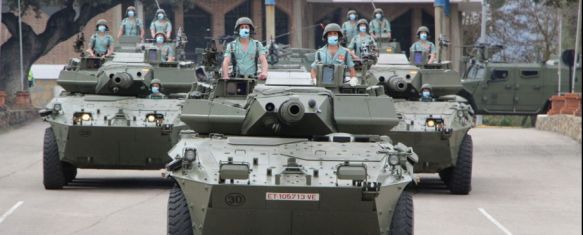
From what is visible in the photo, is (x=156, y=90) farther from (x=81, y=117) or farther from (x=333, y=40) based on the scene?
(x=333, y=40)

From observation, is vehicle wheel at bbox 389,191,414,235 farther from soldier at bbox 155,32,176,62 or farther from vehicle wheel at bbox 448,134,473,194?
soldier at bbox 155,32,176,62

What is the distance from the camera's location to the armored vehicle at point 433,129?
766 inches

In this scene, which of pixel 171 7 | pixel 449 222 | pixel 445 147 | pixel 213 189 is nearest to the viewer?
pixel 213 189

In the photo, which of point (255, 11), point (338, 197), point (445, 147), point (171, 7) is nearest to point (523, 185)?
point (445, 147)

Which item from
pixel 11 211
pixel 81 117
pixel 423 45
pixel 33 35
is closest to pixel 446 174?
pixel 423 45

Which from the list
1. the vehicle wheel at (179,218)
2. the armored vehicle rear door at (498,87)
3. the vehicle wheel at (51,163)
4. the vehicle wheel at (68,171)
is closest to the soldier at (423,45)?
the vehicle wheel at (68,171)

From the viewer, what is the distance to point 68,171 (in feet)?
65.9

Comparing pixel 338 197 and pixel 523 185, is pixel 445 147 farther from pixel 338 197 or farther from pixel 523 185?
pixel 338 197

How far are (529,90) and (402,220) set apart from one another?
96.8 feet

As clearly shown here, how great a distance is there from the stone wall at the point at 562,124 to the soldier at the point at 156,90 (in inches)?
452

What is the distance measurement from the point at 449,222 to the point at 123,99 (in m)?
6.13

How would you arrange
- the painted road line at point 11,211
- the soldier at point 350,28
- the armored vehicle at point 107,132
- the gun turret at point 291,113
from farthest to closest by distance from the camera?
1. the soldier at point 350,28
2. the armored vehicle at point 107,132
3. the painted road line at point 11,211
4. the gun turret at point 291,113

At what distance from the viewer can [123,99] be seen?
20.6m

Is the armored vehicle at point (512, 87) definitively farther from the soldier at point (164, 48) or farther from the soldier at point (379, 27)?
the soldier at point (164, 48)
